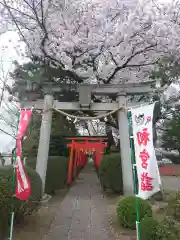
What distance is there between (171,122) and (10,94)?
14316 mm

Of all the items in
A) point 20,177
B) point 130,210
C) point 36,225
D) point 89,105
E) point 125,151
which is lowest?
point 36,225

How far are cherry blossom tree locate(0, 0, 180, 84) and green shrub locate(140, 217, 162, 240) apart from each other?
7.22 m

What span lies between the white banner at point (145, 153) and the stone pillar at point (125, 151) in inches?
164

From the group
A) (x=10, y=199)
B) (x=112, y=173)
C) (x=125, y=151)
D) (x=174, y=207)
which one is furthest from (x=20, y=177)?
(x=112, y=173)

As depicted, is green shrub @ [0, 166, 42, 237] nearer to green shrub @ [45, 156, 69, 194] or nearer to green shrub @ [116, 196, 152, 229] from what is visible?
green shrub @ [116, 196, 152, 229]

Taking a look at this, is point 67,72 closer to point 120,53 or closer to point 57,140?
point 120,53

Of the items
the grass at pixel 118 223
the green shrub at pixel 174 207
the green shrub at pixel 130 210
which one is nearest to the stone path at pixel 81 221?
the grass at pixel 118 223

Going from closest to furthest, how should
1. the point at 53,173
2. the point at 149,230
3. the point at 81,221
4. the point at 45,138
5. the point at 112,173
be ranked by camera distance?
the point at 149,230 < the point at 81,221 < the point at 45,138 < the point at 112,173 < the point at 53,173

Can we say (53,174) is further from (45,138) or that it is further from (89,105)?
(89,105)

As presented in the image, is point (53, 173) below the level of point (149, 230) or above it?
above

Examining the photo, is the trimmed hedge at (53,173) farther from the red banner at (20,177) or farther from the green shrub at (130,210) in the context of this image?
the red banner at (20,177)

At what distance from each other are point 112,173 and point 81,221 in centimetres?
340

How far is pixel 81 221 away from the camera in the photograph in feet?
22.6

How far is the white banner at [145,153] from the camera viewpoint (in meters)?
4.96
